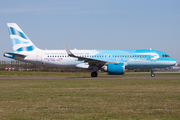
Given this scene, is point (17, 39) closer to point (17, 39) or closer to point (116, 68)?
point (17, 39)

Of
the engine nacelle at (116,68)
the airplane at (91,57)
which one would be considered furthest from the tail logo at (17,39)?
the engine nacelle at (116,68)

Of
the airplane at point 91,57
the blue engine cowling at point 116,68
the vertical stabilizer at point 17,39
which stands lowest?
the blue engine cowling at point 116,68

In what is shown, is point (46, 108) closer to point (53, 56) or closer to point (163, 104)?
point (163, 104)

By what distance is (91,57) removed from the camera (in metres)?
34.9

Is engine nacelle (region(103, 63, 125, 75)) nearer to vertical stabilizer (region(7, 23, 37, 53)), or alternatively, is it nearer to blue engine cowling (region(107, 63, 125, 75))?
blue engine cowling (region(107, 63, 125, 75))

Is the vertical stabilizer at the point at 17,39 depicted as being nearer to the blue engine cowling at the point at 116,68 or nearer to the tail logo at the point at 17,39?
the tail logo at the point at 17,39

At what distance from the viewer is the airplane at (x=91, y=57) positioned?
33000mm

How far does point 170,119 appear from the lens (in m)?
7.67

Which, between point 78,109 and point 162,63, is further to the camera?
point 162,63

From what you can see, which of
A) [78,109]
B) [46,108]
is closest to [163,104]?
[78,109]

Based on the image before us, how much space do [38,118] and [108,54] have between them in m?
27.0

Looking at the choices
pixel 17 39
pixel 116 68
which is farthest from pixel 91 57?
pixel 17 39

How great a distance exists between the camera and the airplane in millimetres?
33000

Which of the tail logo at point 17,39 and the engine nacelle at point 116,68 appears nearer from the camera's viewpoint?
the engine nacelle at point 116,68
